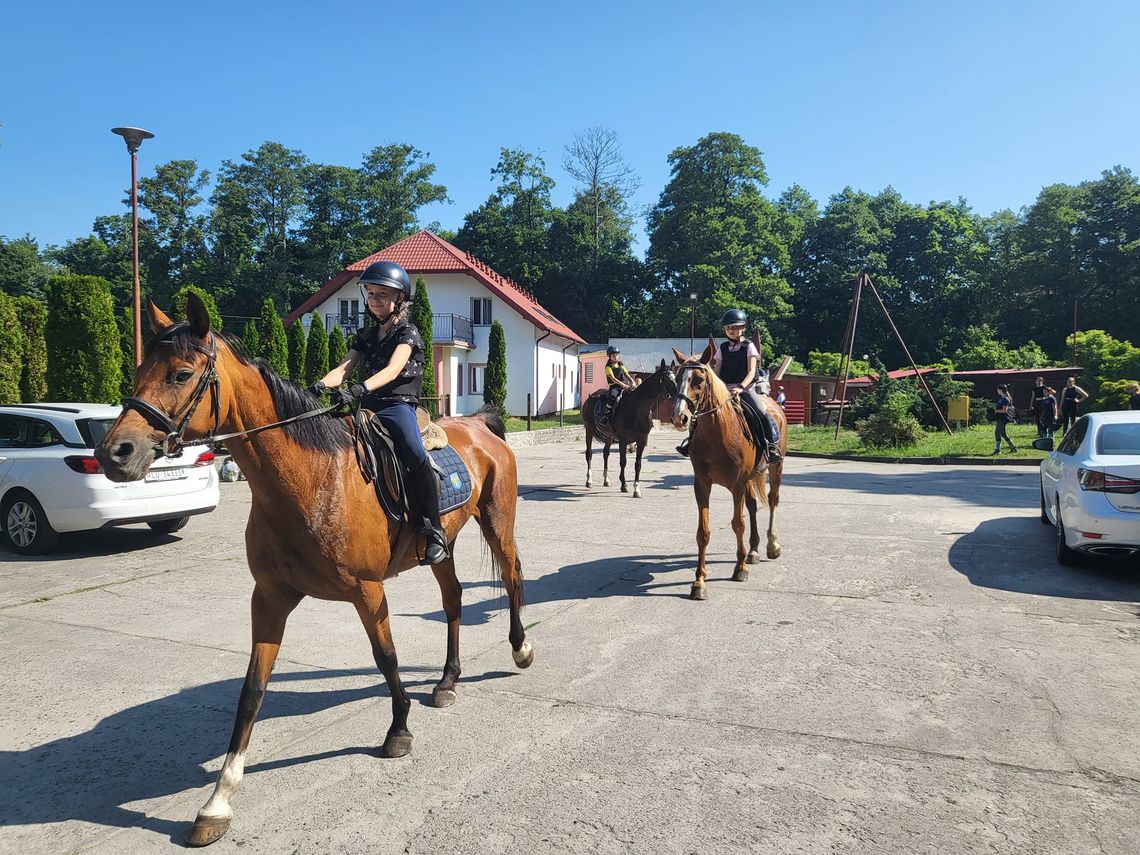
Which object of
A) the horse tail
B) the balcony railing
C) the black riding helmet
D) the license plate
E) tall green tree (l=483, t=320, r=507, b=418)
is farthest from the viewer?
the balcony railing

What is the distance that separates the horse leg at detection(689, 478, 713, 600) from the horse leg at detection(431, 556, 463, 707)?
2866 millimetres

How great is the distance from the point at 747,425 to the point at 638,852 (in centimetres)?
582

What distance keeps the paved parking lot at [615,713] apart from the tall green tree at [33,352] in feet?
37.8

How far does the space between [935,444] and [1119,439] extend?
17.5 meters

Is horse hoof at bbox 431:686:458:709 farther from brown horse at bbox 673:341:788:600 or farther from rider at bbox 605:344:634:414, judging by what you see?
rider at bbox 605:344:634:414

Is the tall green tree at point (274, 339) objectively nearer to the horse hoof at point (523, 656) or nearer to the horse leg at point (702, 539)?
the horse leg at point (702, 539)

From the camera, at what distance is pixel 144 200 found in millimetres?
64312

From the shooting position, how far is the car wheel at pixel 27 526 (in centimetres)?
885

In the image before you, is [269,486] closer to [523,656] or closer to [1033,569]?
[523,656]

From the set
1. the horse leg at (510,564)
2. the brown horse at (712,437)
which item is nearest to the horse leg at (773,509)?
the brown horse at (712,437)

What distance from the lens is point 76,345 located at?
54.5 feet

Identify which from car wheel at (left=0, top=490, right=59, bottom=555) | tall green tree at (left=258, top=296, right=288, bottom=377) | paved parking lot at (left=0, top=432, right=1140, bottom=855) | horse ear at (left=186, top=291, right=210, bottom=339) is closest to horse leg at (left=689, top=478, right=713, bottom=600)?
paved parking lot at (left=0, top=432, right=1140, bottom=855)

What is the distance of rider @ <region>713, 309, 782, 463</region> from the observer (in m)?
8.57

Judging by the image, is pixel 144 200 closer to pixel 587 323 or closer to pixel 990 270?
pixel 587 323
